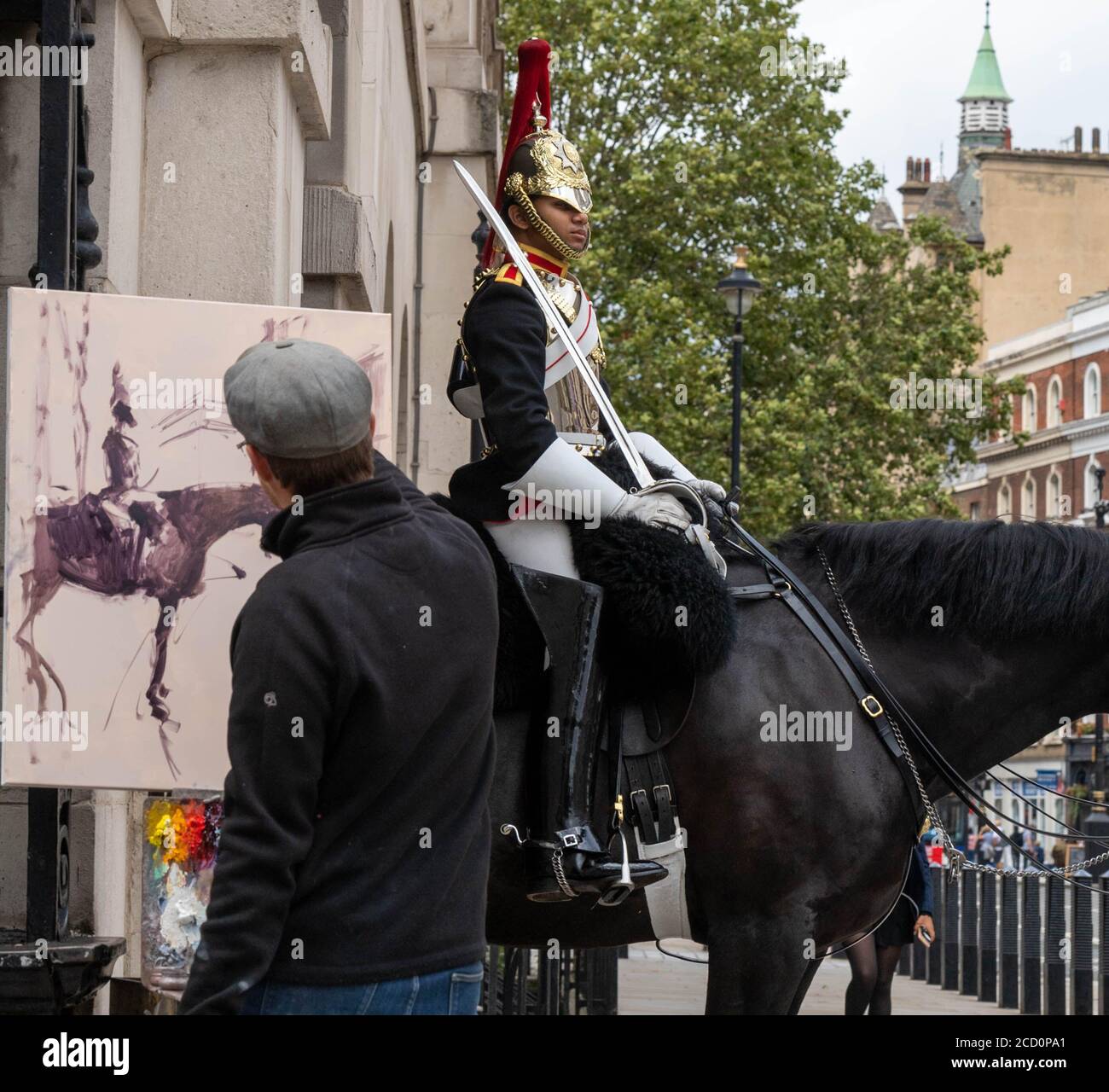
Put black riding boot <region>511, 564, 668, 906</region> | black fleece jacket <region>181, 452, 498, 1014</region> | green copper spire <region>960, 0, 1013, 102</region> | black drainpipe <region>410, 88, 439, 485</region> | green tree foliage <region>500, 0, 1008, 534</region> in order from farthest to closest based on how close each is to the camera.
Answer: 1. green copper spire <region>960, 0, 1013, 102</region>
2. green tree foliage <region>500, 0, 1008, 534</region>
3. black drainpipe <region>410, 88, 439, 485</region>
4. black riding boot <region>511, 564, 668, 906</region>
5. black fleece jacket <region>181, 452, 498, 1014</region>

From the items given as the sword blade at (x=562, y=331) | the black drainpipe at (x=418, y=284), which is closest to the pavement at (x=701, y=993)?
the black drainpipe at (x=418, y=284)

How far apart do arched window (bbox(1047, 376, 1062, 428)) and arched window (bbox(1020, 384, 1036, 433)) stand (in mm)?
905

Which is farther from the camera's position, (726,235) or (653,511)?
(726,235)

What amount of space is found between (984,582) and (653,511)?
3.65 feet

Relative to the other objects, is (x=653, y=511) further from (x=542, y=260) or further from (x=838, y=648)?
(x=542, y=260)

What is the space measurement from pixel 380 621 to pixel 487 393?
8.00 ft

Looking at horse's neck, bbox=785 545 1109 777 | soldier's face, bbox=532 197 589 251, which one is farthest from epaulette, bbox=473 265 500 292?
horse's neck, bbox=785 545 1109 777

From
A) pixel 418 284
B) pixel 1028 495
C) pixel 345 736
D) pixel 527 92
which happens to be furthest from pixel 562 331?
pixel 1028 495

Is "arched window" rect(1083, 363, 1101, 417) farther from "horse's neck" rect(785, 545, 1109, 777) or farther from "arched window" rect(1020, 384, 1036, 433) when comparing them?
"horse's neck" rect(785, 545, 1109, 777)

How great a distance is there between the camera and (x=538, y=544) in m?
5.61

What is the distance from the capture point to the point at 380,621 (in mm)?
3143

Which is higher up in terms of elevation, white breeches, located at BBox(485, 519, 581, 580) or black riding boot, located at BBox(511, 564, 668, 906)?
white breeches, located at BBox(485, 519, 581, 580)

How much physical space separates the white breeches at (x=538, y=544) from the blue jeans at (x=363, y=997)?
95.2 inches

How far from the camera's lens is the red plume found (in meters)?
6.10
